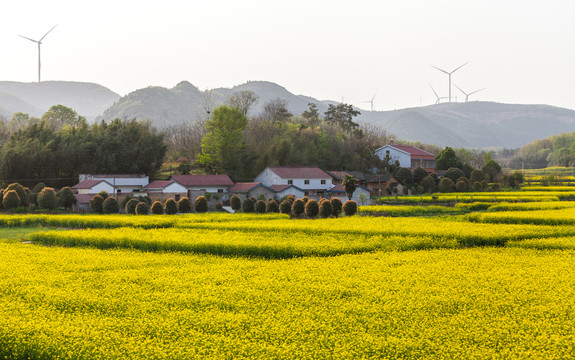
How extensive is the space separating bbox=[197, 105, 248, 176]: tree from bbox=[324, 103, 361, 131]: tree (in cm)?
4386

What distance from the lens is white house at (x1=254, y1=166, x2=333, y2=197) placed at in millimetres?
67312

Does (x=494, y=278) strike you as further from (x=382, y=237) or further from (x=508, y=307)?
(x=382, y=237)

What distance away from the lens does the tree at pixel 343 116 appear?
112m

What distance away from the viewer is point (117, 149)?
218 ft

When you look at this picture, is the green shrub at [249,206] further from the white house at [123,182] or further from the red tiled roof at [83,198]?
the red tiled roof at [83,198]

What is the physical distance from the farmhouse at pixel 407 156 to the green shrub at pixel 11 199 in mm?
56351

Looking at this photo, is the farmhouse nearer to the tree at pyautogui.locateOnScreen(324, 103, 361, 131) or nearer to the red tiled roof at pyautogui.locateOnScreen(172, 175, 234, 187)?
the tree at pyautogui.locateOnScreen(324, 103, 361, 131)

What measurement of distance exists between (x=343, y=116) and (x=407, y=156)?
31626 millimetres

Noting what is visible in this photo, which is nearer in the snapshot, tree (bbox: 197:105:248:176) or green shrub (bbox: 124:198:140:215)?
green shrub (bbox: 124:198:140:215)

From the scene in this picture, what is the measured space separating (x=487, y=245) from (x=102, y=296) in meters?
19.5

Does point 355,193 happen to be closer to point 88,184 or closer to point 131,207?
point 131,207

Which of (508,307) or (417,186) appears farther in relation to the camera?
(417,186)

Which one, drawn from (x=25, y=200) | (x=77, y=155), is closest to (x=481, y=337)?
(x=25, y=200)

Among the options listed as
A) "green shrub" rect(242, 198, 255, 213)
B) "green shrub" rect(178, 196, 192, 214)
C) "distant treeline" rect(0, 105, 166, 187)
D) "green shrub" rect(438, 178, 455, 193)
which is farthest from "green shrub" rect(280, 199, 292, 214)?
"green shrub" rect(438, 178, 455, 193)
